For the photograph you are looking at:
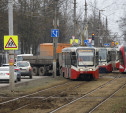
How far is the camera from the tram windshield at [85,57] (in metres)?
31.9

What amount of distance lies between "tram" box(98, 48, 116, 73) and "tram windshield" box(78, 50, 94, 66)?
12721mm

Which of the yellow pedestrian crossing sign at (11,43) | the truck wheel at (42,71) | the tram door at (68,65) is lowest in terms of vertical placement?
the truck wheel at (42,71)

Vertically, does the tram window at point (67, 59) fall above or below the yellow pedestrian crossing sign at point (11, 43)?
below

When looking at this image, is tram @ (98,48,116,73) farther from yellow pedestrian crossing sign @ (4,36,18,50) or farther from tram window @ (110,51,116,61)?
yellow pedestrian crossing sign @ (4,36,18,50)

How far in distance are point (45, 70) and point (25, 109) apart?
2854 centimetres

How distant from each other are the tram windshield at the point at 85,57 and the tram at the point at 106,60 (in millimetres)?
12721

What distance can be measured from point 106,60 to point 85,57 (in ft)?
44.0

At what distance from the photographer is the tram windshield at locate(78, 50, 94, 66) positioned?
105 ft

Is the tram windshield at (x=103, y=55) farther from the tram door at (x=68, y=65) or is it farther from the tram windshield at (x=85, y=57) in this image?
the tram windshield at (x=85, y=57)

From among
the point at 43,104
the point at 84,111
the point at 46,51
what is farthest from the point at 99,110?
the point at 46,51

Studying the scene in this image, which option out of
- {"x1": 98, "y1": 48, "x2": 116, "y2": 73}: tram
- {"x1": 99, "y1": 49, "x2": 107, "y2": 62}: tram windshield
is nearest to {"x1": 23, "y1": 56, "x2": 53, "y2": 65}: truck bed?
{"x1": 98, "y1": 48, "x2": 116, "y2": 73}: tram

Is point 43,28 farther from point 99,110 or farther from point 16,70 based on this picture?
point 99,110

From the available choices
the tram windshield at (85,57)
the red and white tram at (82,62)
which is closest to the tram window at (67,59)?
the red and white tram at (82,62)

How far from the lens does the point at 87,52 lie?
32219mm
